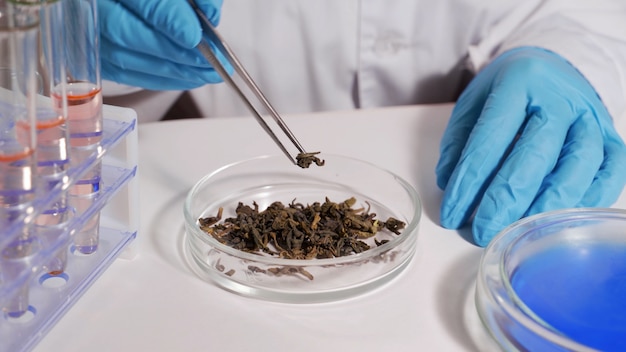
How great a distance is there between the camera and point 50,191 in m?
0.75

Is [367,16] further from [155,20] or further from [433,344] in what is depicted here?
[433,344]

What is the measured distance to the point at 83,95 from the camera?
878 millimetres

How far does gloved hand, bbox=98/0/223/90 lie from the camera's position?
1.11 m

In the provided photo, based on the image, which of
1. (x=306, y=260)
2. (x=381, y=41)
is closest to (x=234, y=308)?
(x=306, y=260)

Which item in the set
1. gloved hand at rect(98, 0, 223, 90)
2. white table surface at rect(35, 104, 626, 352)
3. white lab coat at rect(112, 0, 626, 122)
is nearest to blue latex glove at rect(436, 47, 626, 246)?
white table surface at rect(35, 104, 626, 352)

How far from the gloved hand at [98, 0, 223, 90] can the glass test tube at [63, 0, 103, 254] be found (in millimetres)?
228

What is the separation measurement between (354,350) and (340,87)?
95 centimetres

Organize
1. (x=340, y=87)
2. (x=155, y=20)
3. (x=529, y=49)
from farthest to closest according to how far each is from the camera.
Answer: (x=340, y=87), (x=529, y=49), (x=155, y=20)

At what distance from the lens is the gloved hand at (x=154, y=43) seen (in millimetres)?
1114

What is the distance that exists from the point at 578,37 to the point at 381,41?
426 mm

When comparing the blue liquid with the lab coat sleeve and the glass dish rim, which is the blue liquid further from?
the lab coat sleeve

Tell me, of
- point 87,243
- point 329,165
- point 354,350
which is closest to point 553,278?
point 354,350

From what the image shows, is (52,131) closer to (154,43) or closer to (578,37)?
(154,43)

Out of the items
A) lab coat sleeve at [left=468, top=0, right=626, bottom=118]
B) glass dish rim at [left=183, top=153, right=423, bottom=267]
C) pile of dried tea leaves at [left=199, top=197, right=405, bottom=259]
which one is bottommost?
pile of dried tea leaves at [left=199, top=197, right=405, bottom=259]
